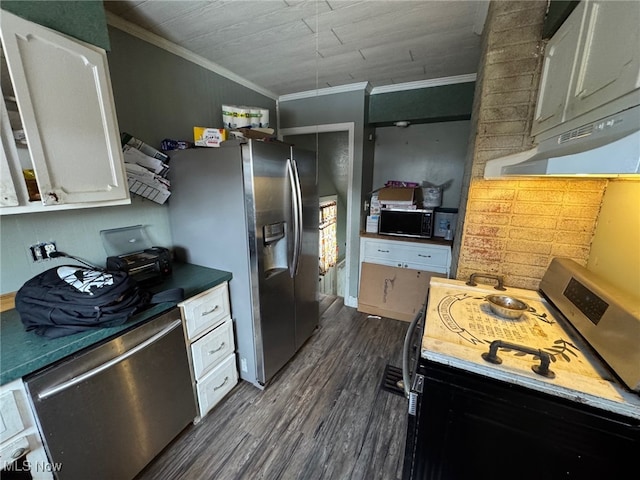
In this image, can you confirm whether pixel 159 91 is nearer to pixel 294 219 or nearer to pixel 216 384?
pixel 294 219

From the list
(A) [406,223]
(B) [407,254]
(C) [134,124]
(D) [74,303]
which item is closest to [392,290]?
(B) [407,254]

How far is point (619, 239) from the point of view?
1.05 metres

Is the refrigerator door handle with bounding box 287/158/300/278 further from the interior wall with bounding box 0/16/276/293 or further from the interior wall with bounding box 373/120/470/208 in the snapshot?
the interior wall with bounding box 373/120/470/208

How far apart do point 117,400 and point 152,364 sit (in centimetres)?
18

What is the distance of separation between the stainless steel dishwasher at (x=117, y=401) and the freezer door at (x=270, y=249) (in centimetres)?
48

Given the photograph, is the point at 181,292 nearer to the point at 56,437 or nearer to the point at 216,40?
the point at 56,437

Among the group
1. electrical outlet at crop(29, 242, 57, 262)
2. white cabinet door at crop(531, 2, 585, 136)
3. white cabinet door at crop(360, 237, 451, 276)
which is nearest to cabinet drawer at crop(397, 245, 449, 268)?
white cabinet door at crop(360, 237, 451, 276)

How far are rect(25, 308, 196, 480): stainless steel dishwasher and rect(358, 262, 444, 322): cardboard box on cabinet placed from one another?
1.90m

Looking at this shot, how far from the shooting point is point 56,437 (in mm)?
944

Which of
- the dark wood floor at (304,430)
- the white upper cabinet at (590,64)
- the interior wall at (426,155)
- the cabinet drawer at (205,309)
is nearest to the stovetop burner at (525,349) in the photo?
the white upper cabinet at (590,64)

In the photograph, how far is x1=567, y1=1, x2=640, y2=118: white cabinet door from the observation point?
0.65 metres

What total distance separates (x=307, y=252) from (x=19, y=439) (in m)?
1.67

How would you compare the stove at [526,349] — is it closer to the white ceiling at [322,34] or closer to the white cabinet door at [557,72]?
the white cabinet door at [557,72]

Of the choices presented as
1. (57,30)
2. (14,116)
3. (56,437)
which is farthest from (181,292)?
(57,30)
